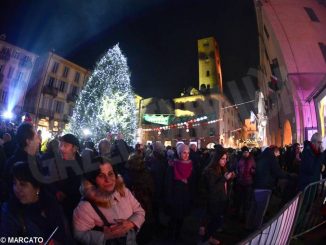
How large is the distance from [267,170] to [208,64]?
63.9 metres

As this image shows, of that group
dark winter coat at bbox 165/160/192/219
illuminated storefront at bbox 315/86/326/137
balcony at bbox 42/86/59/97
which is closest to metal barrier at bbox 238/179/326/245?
dark winter coat at bbox 165/160/192/219

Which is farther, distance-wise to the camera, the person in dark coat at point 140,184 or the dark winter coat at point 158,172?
the dark winter coat at point 158,172

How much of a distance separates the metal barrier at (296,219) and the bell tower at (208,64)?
62754mm

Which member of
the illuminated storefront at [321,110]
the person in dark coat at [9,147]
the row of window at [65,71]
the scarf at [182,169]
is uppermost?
the row of window at [65,71]

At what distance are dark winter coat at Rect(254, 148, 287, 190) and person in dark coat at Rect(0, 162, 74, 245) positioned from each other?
225 inches

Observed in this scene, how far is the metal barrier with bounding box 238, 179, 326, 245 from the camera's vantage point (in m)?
3.31

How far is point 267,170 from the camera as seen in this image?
24.0ft

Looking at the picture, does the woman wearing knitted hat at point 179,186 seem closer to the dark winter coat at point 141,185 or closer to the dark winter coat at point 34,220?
the dark winter coat at point 141,185

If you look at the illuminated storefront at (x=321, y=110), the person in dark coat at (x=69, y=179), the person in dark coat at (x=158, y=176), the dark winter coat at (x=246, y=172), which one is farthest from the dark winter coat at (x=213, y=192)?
the illuminated storefront at (x=321, y=110)

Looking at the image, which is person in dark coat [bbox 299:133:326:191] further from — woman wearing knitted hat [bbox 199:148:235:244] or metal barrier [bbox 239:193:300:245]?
metal barrier [bbox 239:193:300:245]

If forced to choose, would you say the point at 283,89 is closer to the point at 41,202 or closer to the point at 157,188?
the point at 157,188

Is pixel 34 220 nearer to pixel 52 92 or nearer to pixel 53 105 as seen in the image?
pixel 52 92

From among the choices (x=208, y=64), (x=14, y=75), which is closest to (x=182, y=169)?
(x=14, y=75)

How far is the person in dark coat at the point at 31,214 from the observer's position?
2.42m
